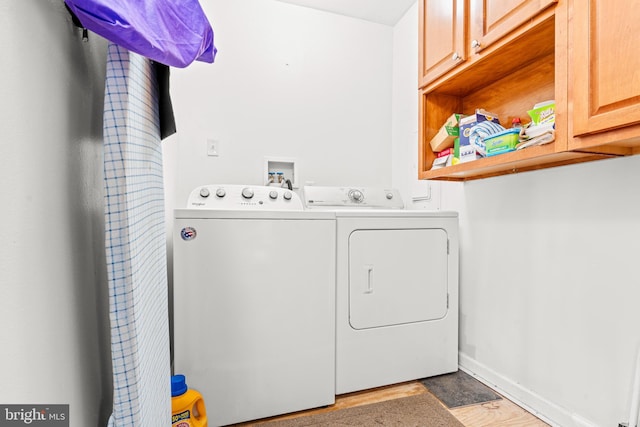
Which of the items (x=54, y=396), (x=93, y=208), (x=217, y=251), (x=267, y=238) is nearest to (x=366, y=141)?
(x=267, y=238)

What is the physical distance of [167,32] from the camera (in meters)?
0.69

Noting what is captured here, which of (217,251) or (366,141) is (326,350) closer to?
(217,251)

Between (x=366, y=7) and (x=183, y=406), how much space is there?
282 cm

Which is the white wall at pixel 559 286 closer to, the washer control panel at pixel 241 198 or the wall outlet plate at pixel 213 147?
the washer control panel at pixel 241 198

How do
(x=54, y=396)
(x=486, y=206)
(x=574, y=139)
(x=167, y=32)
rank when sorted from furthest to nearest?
(x=486, y=206), (x=574, y=139), (x=167, y=32), (x=54, y=396)

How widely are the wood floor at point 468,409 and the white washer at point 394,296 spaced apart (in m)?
0.05

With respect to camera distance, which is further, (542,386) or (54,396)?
(542,386)

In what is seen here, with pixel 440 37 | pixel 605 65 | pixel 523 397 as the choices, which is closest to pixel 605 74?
pixel 605 65

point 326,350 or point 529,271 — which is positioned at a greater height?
point 529,271

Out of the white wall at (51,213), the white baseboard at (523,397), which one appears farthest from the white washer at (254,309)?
the white baseboard at (523,397)

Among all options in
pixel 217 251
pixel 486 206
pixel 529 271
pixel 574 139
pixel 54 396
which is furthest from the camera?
pixel 486 206

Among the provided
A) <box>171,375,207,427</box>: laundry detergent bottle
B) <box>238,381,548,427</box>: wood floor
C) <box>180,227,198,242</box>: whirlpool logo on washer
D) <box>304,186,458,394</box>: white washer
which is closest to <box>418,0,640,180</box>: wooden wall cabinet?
<box>304,186,458,394</box>: white washer

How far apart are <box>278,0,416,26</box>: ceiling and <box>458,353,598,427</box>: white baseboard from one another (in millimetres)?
2545

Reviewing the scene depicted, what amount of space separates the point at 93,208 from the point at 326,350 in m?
1.17
